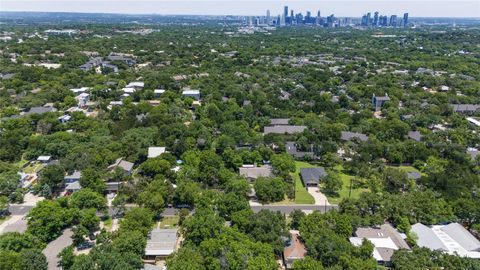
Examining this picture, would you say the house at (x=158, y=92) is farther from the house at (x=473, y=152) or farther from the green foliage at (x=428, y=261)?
the green foliage at (x=428, y=261)

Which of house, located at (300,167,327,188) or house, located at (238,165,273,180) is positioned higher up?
house, located at (238,165,273,180)

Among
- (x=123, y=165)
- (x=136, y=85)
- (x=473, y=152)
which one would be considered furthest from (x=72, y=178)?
(x=473, y=152)

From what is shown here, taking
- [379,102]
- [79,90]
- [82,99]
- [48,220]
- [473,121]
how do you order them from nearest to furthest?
[48,220], [473,121], [82,99], [379,102], [79,90]

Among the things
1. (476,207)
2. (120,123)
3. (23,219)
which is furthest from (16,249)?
(476,207)

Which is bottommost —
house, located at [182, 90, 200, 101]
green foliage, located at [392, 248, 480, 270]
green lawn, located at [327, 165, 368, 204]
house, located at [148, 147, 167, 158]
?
green lawn, located at [327, 165, 368, 204]

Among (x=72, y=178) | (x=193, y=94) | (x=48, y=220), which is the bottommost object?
(x=72, y=178)

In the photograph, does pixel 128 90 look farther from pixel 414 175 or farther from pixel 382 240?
pixel 382 240

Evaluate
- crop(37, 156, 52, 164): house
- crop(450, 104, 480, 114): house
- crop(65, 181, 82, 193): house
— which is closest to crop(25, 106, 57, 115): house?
Result: crop(37, 156, 52, 164): house

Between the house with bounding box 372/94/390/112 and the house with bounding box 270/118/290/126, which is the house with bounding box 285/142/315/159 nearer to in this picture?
the house with bounding box 270/118/290/126
